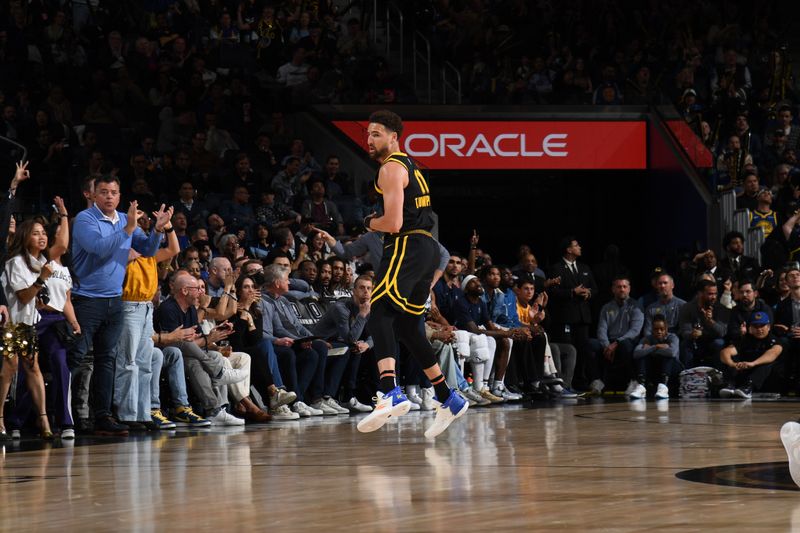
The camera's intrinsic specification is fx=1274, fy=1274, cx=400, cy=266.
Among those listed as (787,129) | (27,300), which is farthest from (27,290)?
(787,129)

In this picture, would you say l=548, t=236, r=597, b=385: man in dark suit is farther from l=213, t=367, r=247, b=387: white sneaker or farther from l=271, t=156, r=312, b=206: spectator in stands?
l=213, t=367, r=247, b=387: white sneaker

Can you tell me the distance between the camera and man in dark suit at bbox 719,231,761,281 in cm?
1625

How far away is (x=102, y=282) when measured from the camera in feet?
30.9

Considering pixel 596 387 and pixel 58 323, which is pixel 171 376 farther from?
pixel 596 387

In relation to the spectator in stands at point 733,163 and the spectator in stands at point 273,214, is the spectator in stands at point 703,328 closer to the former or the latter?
the spectator in stands at point 733,163

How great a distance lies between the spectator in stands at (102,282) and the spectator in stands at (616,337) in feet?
24.2

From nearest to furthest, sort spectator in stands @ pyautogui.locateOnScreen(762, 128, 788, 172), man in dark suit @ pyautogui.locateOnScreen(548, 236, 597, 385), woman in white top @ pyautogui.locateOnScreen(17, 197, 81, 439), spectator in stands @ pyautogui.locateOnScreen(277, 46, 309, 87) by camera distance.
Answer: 1. woman in white top @ pyautogui.locateOnScreen(17, 197, 81, 439)
2. man in dark suit @ pyautogui.locateOnScreen(548, 236, 597, 385)
3. spectator in stands @ pyautogui.locateOnScreen(762, 128, 788, 172)
4. spectator in stands @ pyautogui.locateOnScreen(277, 46, 309, 87)

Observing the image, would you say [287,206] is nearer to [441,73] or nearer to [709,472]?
[441,73]

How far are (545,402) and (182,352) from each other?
15.0 ft

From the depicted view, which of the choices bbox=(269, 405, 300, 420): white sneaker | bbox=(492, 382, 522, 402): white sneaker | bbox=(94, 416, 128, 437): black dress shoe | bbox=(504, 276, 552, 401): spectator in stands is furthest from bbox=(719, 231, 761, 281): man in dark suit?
bbox=(94, 416, 128, 437): black dress shoe

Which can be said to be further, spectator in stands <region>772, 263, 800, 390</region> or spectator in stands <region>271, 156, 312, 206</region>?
spectator in stands <region>271, 156, 312, 206</region>

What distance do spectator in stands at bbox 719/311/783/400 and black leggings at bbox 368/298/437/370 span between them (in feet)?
23.7

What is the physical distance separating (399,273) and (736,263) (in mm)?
9540

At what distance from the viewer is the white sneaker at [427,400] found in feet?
40.4
